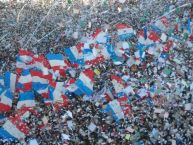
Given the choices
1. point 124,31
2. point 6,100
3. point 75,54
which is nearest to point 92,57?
point 75,54

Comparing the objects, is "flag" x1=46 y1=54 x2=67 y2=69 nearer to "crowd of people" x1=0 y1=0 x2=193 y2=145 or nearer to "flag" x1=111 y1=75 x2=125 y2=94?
"crowd of people" x1=0 y1=0 x2=193 y2=145

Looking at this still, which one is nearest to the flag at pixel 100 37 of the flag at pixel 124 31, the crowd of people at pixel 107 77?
the crowd of people at pixel 107 77

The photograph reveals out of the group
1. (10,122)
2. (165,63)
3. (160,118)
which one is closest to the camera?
(10,122)

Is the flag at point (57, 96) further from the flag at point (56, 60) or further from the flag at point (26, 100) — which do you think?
the flag at point (56, 60)

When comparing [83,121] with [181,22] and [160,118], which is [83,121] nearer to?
[160,118]

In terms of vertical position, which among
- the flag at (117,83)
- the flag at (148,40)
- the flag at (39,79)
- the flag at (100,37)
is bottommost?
the flag at (117,83)

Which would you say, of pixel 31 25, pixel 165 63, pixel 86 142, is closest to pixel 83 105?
pixel 86 142

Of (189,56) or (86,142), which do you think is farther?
(189,56)
